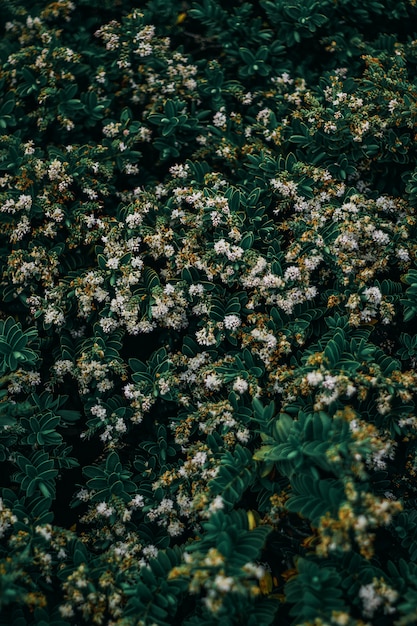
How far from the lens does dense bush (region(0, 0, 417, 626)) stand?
2.90 m

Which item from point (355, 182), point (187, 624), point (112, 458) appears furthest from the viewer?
point (355, 182)

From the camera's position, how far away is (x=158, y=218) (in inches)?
153

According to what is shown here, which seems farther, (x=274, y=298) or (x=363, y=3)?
(x=363, y=3)

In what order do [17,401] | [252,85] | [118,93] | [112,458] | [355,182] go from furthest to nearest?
1. [252,85]
2. [118,93]
3. [355,182]
4. [17,401]
5. [112,458]

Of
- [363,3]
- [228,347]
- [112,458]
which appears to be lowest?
[112,458]

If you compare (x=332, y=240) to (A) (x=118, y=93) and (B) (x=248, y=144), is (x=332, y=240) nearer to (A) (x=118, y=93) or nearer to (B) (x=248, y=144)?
(B) (x=248, y=144)

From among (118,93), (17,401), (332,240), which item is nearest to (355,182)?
(332,240)

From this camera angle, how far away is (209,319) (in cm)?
366

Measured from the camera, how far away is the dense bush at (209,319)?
2.90 meters

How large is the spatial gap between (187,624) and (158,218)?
2.44m

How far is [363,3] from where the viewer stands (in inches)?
184

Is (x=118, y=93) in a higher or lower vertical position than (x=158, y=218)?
higher

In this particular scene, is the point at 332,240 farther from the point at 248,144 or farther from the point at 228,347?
the point at 248,144

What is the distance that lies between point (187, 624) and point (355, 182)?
306cm
